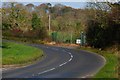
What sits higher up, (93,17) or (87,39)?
(93,17)

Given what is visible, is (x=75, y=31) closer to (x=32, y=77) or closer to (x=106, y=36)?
(x=106, y=36)

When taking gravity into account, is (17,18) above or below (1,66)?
above

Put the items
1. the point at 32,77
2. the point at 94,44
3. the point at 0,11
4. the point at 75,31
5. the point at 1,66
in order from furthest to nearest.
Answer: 1. the point at 75,31
2. the point at 94,44
3. the point at 0,11
4. the point at 1,66
5. the point at 32,77

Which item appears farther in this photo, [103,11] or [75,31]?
[75,31]

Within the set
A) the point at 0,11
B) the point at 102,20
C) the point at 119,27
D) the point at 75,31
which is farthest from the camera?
the point at 75,31

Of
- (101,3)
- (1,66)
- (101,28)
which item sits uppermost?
(101,3)

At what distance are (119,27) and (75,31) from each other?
65.7 feet

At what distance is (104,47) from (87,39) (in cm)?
557

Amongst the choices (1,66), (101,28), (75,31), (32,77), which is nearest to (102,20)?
(101,28)

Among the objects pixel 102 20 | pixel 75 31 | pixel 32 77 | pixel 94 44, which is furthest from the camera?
pixel 75 31

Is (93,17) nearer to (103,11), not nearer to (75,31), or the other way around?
(103,11)

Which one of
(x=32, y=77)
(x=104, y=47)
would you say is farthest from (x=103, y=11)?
(x=32, y=77)

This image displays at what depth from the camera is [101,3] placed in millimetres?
48062

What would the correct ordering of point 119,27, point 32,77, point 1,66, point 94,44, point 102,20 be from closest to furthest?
1. point 32,77
2. point 1,66
3. point 119,27
4. point 102,20
5. point 94,44
